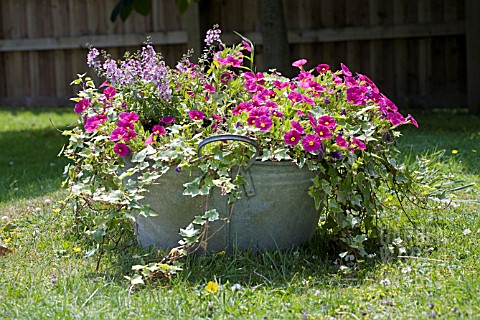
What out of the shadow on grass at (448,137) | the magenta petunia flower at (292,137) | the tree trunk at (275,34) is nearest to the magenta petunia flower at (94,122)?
the magenta petunia flower at (292,137)

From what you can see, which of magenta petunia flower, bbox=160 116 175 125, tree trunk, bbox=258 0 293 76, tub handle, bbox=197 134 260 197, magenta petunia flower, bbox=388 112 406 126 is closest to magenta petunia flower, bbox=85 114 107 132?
magenta petunia flower, bbox=160 116 175 125

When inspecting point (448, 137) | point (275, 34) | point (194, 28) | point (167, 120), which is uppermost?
point (194, 28)

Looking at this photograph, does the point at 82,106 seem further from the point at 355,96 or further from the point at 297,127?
the point at 355,96

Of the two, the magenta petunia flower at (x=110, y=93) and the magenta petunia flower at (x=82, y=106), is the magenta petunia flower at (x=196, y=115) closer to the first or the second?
the magenta petunia flower at (x=110, y=93)

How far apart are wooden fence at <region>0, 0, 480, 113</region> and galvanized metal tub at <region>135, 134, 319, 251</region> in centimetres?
582

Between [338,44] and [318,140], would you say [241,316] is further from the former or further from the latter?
[338,44]

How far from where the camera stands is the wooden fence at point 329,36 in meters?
8.72

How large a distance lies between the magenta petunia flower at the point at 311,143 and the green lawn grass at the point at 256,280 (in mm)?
467

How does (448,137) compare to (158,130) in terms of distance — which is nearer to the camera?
(158,130)

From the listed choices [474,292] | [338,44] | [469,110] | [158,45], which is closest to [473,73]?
[469,110]

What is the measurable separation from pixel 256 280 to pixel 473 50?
620 centimetres

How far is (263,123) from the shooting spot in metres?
3.01

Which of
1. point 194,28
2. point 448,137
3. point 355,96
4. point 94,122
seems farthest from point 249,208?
point 194,28

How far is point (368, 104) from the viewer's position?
3.34m
